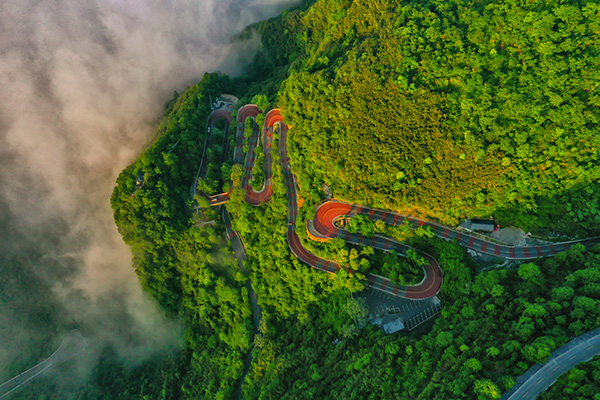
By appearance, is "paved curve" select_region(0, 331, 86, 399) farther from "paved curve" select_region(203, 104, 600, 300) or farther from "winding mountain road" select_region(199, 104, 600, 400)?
"paved curve" select_region(203, 104, 600, 300)

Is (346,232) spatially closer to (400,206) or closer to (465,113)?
(400,206)

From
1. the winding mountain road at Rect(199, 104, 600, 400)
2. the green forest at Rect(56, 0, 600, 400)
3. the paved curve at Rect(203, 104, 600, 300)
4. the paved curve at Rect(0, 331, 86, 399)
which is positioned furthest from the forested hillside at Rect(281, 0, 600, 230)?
the paved curve at Rect(0, 331, 86, 399)

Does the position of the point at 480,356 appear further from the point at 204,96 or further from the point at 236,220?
the point at 204,96

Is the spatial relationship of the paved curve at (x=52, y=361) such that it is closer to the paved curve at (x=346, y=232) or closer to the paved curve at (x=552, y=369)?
the paved curve at (x=346, y=232)

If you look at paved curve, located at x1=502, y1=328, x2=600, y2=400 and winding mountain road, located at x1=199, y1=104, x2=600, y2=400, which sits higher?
winding mountain road, located at x1=199, y1=104, x2=600, y2=400

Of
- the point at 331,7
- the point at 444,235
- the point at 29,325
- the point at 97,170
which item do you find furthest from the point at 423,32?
the point at 29,325

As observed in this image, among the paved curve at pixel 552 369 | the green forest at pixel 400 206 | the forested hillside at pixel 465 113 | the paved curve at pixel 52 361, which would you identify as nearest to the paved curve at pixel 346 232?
the green forest at pixel 400 206

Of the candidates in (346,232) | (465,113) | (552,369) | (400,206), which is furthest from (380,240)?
(552,369)
